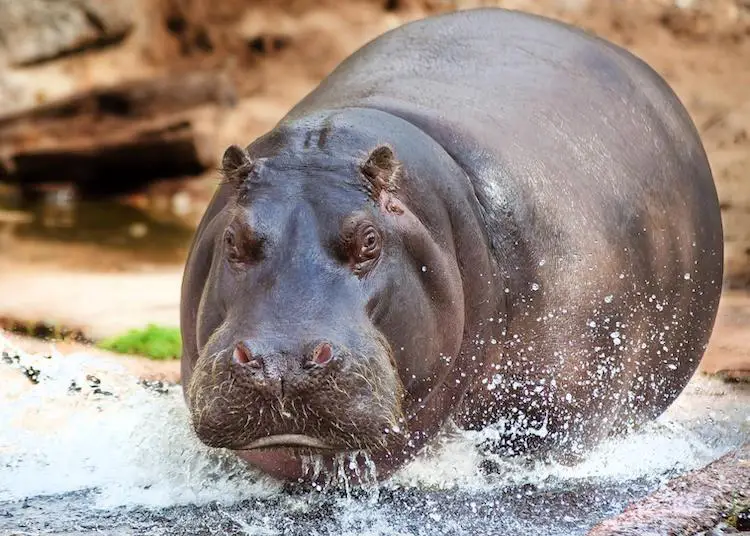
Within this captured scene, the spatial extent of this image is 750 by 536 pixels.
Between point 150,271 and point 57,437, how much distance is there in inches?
170

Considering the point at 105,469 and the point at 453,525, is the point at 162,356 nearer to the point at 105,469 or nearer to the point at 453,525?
the point at 105,469

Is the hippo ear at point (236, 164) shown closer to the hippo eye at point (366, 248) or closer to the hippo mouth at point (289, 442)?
the hippo eye at point (366, 248)

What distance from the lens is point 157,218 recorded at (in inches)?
504

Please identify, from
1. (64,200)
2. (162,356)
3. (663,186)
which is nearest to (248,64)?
(64,200)

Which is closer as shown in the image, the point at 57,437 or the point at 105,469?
the point at 105,469

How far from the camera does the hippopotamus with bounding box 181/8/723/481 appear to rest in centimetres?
398

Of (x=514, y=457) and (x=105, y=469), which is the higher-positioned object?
(x=514, y=457)

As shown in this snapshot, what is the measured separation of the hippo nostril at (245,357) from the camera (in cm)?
380

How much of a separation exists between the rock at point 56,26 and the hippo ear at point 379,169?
10676 mm

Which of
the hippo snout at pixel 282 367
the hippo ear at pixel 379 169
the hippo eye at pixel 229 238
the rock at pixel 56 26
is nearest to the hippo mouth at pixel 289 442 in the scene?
the hippo snout at pixel 282 367

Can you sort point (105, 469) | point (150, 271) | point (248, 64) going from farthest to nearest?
point (248, 64) → point (150, 271) → point (105, 469)

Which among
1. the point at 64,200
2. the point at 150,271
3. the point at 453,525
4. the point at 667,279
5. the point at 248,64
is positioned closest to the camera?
the point at 453,525

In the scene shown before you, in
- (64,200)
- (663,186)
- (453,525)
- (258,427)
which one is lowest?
A: (64,200)

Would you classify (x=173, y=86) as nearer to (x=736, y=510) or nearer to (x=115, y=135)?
(x=115, y=135)
